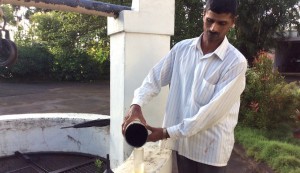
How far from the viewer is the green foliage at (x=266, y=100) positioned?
528 cm

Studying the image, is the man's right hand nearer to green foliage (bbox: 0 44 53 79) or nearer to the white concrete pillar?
the white concrete pillar

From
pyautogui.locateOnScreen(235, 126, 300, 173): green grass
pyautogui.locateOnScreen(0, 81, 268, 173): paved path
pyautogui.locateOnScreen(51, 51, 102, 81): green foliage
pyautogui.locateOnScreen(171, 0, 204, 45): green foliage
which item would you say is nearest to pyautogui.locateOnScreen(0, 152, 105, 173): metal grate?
pyautogui.locateOnScreen(235, 126, 300, 173): green grass

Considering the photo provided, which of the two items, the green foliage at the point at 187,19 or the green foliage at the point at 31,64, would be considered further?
the green foliage at the point at 31,64

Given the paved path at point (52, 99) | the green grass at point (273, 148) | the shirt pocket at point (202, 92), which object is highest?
the shirt pocket at point (202, 92)

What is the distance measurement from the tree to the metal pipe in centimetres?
1284

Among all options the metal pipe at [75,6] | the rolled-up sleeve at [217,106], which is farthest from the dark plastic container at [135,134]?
the metal pipe at [75,6]

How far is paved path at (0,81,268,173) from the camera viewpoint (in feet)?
26.0

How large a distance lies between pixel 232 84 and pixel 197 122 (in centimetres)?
27

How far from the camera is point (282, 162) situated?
3682 millimetres

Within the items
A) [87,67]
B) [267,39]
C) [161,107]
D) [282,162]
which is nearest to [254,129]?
[282,162]

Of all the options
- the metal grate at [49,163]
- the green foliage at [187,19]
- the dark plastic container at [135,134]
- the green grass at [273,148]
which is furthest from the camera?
the green foliage at [187,19]

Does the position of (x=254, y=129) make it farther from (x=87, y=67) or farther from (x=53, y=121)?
(x=87, y=67)

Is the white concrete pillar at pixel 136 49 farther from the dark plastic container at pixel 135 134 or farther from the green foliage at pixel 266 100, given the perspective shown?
the green foliage at pixel 266 100

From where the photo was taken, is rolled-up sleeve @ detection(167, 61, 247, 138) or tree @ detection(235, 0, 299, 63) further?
tree @ detection(235, 0, 299, 63)
